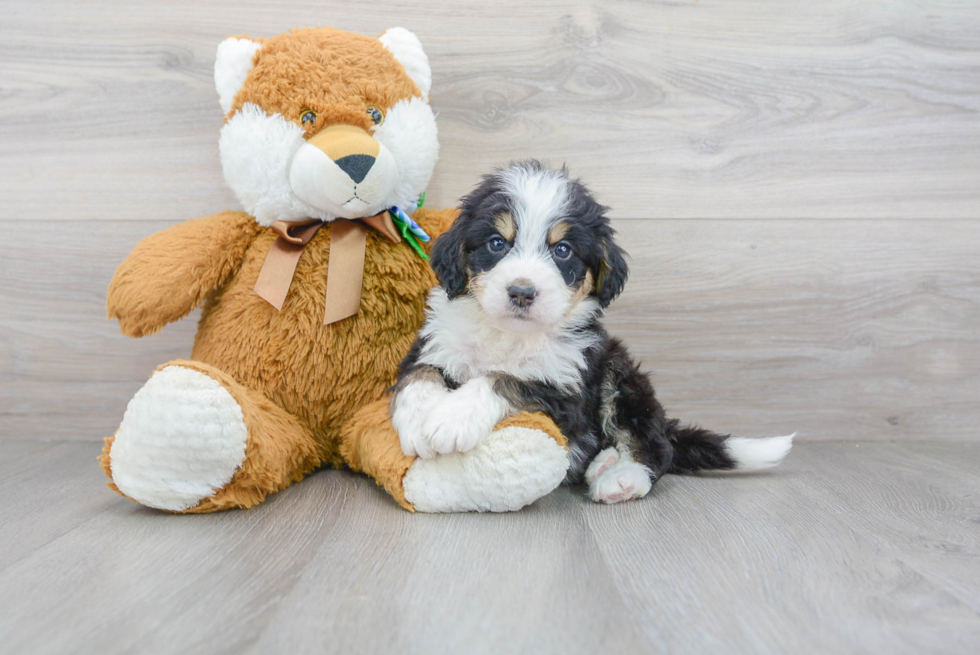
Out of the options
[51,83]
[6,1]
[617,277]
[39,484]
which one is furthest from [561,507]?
[6,1]

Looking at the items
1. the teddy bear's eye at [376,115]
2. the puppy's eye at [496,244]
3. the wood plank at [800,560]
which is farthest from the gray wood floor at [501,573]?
the teddy bear's eye at [376,115]

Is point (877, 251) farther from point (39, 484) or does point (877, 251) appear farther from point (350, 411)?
point (39, 484)

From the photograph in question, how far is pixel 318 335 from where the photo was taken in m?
1.85

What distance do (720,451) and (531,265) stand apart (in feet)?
2.77

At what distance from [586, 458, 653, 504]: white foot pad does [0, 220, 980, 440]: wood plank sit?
2.18 ft

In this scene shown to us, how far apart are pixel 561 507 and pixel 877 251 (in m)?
1.52

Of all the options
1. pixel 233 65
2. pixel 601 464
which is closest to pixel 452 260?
pixel 601 464

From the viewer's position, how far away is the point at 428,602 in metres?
1.19

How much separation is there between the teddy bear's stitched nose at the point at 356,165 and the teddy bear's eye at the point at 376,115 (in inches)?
6.3

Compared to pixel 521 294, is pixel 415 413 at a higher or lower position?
lower

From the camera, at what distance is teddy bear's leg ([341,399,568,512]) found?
1554mm

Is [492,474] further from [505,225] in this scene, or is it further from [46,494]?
[46,494]

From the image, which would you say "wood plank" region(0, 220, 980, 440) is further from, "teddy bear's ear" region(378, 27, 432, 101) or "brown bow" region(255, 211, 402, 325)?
"teddy bear's ear" region(378, 27, 432, 101)

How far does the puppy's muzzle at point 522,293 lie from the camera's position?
1.49 m
